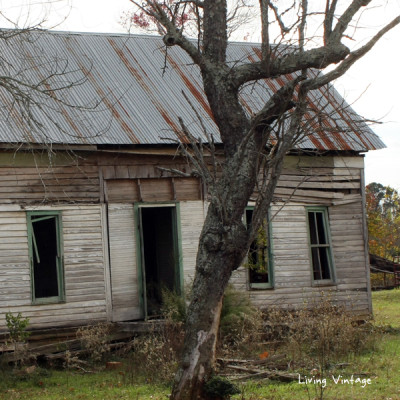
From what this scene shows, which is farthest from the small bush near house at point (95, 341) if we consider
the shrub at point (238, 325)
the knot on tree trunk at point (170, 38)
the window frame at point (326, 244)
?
the knot on tree trunk at point (170, 38)

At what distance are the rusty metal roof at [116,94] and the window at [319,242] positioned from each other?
1458 mm

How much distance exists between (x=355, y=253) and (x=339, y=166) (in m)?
1.85

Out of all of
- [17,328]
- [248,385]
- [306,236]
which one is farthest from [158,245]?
[248,385]

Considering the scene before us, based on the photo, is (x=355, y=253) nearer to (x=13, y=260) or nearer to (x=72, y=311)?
(x=72, y=311)

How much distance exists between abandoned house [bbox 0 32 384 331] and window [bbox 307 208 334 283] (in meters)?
0.02

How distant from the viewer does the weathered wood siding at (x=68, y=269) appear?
12.2 m

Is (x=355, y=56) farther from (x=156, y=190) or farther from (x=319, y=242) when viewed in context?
(x=319, y=242)

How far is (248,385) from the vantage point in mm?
9062

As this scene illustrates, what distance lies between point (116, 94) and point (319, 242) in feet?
16.9

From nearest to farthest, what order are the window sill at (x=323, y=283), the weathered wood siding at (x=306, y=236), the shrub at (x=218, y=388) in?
the shrub at (x=218, y=388) → the weathered wood siding at (x=306, y=236) → the window sill at (x=323, y=283)

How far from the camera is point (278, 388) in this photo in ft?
29.3

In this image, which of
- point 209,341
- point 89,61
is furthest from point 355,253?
point 209,341

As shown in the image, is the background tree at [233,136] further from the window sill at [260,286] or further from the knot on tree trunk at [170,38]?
the window sill at [260,286]

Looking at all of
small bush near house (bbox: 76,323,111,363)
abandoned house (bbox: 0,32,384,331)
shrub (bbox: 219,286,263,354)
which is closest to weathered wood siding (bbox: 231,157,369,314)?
abandoned house (bbox: 0,32,384,331)
